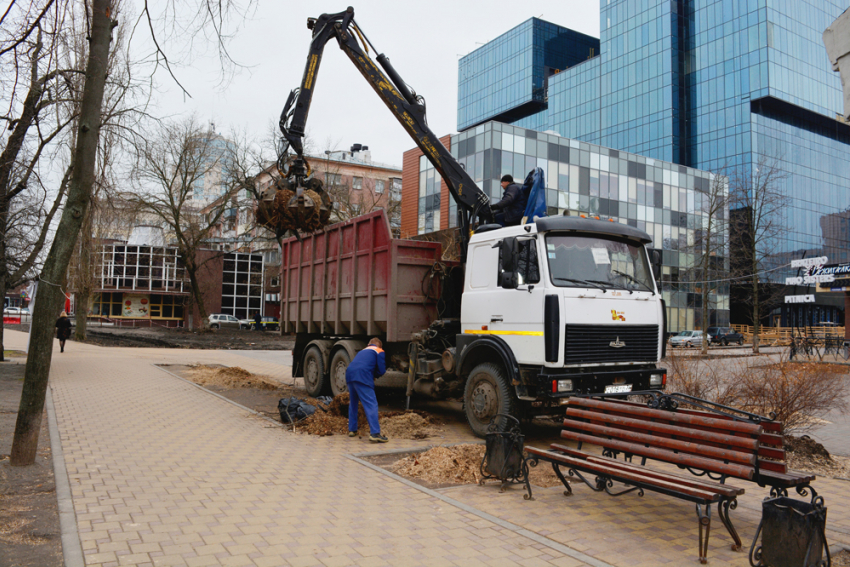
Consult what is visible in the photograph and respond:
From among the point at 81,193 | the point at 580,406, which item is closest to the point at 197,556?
the point at 580,406

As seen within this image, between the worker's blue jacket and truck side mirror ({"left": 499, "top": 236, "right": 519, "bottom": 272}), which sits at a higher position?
truck side mirror ({"left": 499, "top": 236, "right": 519, "bottom": 272})

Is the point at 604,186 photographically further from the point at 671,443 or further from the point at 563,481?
the point at 671,443

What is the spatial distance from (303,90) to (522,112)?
83.6 m

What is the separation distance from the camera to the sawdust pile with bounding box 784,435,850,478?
23.2 feet

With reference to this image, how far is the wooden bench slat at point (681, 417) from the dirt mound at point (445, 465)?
1.33m

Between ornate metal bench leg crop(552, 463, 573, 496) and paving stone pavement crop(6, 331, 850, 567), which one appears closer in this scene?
paving stone pavement crop(6, 331, 850, 567)

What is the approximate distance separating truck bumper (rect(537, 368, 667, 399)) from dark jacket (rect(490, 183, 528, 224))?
272 cm

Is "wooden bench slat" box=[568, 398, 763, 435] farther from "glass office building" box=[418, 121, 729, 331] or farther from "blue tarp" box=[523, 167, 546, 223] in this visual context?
"glass office building" box=[418, 121, 729, 331]

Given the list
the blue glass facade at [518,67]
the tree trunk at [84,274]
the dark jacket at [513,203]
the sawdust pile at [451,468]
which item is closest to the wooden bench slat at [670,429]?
the sawdust pile at [451,468]

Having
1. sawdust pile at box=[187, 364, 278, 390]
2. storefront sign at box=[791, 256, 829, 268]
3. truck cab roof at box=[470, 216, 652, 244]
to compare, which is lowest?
sawdust pile at box=[187, 364, 278, 390]

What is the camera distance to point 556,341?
24.1 ft

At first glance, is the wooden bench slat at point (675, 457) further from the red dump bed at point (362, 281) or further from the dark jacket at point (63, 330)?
the dark jacket at point (63, 330)

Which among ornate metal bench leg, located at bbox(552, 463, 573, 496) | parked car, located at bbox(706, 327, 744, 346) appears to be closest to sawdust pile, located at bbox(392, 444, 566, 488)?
ornate metal bench leg, located at bbox(552, 463, 573, 496)

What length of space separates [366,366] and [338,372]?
3.45m
